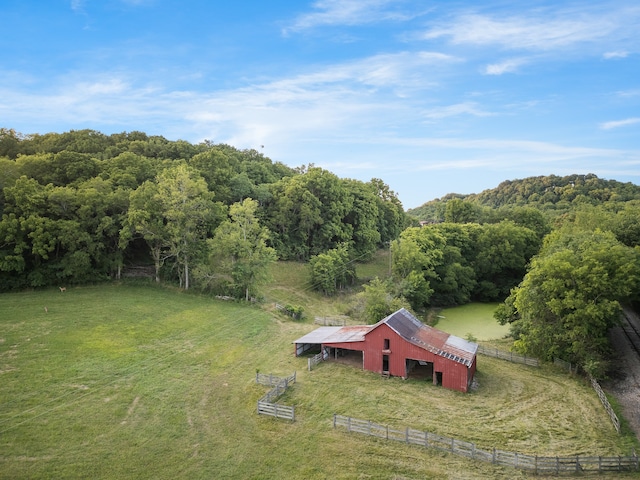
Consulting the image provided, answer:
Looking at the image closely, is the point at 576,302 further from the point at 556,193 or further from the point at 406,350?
the point at 556,193

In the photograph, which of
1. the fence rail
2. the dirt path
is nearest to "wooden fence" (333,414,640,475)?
the dirt path

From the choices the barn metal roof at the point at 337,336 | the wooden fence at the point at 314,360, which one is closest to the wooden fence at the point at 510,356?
the barn metal roof at the point at 337,336

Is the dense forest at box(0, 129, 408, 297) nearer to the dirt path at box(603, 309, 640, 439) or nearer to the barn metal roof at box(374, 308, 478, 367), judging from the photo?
the barn metal roof at box(374, 308, 478, 367)

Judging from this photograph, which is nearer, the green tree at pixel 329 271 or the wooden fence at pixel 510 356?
the wooden fence at pixel 510 356

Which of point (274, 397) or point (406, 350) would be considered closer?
point (274, 397)

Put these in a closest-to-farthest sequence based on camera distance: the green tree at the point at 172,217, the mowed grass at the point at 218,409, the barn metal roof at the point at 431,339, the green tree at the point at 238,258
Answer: the mowed grass at the point at 218,409
the barn metal roof at the point at 431,339
the green tree at the point at 172,217
the green tree at the point at 238,258

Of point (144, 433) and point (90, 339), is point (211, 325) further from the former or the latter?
point (144, 433)

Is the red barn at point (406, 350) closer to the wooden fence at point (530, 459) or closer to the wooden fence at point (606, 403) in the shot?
the wooden fence at point (530, 459)

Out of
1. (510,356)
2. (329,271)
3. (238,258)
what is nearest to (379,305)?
(510,356)
